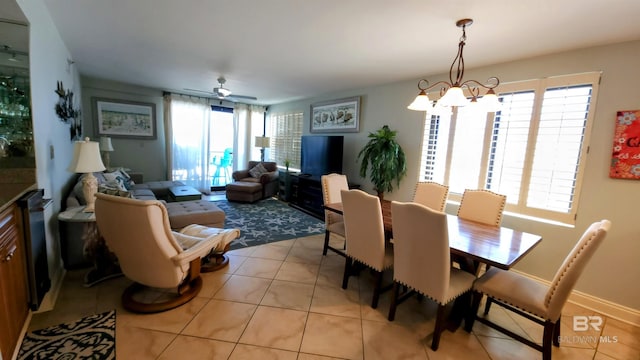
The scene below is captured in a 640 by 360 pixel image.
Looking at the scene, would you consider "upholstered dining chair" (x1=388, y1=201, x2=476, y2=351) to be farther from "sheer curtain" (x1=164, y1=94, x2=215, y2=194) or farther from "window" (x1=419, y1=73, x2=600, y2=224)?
"sheer curtain" (x1=164, y1=94, x2=215, y2=194)

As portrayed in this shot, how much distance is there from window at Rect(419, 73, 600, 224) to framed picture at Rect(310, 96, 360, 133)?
1.68 meters

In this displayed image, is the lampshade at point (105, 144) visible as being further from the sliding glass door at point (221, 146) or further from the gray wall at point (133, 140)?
the sliding glass door at point (221, 146)

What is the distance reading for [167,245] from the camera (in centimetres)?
186

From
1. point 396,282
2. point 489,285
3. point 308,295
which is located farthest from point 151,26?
point 489,285

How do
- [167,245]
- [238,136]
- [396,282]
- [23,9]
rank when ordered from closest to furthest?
[23,9]
[167,245]
[396,282]
[238,136]

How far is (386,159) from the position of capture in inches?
143

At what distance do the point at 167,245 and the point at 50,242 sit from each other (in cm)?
128

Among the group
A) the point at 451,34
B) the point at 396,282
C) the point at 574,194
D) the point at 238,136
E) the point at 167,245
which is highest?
the point at 451,34

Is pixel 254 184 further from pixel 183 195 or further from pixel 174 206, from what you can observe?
pixel 174 206

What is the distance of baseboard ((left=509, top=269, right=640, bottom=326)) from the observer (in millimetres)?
2215

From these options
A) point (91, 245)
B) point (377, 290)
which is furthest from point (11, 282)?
point (377, 290)

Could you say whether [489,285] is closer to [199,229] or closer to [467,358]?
[467,358]

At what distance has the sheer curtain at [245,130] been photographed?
22.6 ft

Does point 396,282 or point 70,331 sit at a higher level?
point 396,282
